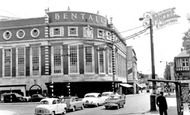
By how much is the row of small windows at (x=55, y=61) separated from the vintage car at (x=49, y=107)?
76.7ft

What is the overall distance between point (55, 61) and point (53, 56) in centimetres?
98

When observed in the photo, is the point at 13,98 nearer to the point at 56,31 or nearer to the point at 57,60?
the point at 57,60

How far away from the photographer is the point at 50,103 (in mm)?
20406

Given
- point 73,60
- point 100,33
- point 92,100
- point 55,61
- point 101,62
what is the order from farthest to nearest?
1. point 100,33
2. point 101,62
3. point 73,60
4. point 55,61
5. point 92,100

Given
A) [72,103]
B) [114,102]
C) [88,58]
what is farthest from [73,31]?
[114,102]

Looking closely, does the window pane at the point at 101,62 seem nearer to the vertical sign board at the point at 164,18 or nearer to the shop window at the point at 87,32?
the shop window at the point at 87,32

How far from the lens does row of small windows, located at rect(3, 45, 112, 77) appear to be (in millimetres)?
45281

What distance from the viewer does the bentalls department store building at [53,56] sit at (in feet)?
148

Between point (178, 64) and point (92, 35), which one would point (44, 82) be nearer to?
point (92, 35)

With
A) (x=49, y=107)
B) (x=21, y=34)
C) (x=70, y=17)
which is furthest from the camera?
(x=21, y=34)

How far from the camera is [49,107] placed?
19766 mm

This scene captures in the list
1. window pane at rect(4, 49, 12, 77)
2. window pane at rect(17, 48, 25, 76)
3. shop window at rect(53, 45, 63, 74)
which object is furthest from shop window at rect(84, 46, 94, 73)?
window pane at rect(4, 49, 12, 77)

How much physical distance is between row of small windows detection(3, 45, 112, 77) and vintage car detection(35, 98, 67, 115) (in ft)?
76.7

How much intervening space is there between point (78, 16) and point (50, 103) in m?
28.3
